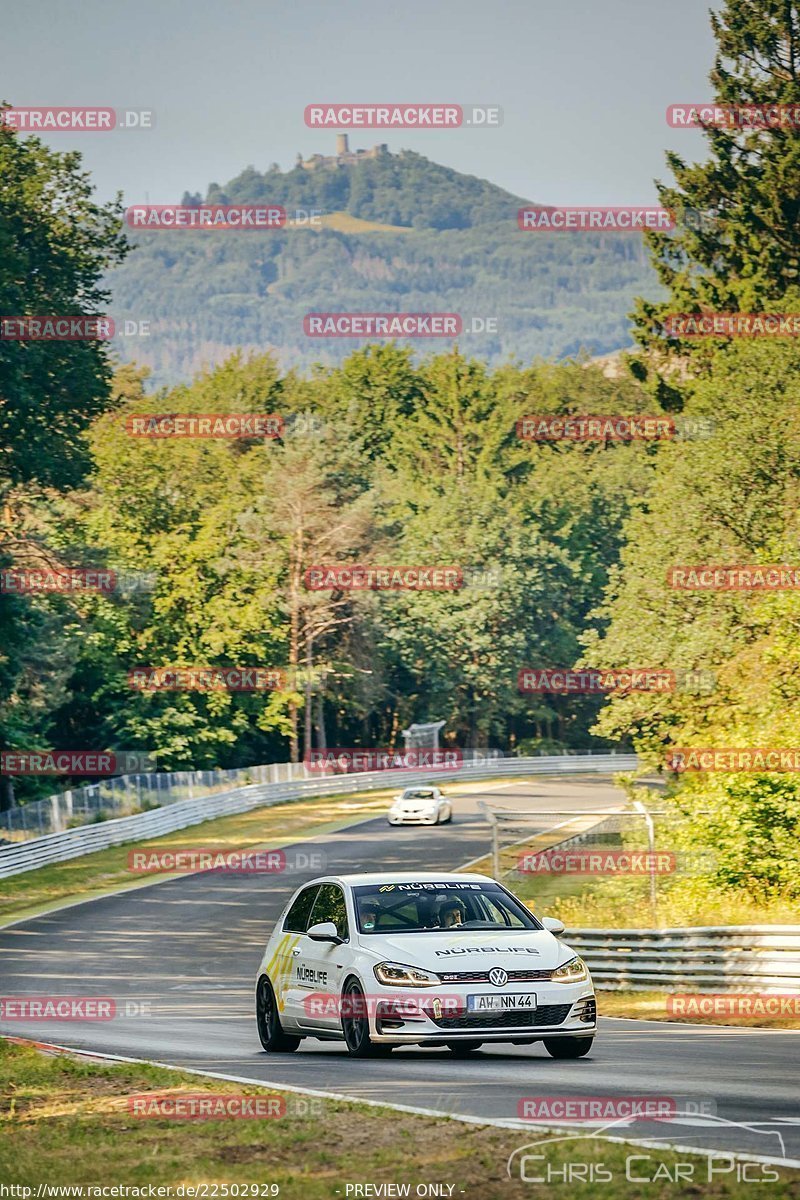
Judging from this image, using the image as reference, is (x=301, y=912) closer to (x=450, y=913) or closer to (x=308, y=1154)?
(x=450, y=913)

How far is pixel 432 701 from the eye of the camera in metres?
91.2

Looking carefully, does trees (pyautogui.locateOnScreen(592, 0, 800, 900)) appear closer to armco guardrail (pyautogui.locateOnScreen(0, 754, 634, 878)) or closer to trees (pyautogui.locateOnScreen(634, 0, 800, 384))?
trees (pyautogui.locateOnScreen(634, 0, 800, 384))

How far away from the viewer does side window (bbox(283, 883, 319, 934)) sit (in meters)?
14.9

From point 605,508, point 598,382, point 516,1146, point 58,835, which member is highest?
point 598,382

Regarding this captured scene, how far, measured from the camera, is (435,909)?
45.4ft

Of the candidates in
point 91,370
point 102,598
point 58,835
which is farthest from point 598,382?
point 58,835

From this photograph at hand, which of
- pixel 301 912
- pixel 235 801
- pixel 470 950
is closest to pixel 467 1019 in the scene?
pixel 470 950

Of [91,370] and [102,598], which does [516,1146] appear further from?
[102,598]

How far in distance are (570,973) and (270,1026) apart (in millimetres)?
3275

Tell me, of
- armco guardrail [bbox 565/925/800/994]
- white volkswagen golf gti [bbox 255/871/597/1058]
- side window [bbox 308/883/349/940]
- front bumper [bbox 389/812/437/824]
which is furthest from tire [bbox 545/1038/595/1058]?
front bumper [bbox 389/812/437/824]

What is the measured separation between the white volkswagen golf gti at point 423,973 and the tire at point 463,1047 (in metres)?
0.02

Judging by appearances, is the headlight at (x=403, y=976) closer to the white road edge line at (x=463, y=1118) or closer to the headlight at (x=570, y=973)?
the headlight at (x=570, y=973)

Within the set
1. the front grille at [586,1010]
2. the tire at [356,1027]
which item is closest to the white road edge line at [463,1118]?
the tire at [356,1027]

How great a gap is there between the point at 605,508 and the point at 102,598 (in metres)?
43.7
